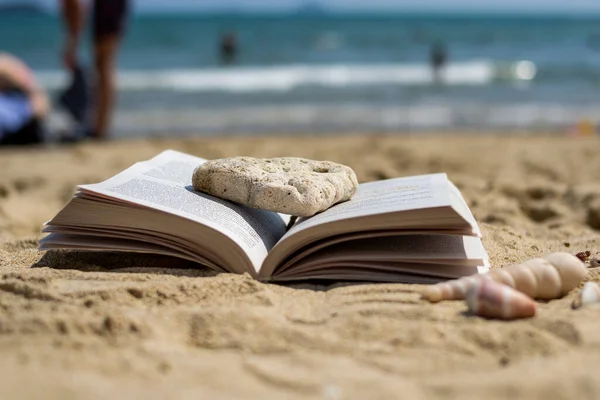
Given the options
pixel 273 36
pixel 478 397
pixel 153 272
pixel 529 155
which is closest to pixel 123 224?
pixel 153 272

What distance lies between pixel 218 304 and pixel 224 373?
0.42 metres

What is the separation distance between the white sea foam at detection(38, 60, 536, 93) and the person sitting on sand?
5.71 meters

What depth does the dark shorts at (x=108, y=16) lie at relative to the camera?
6.57 metres

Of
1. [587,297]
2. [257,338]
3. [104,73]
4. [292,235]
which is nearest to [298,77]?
[104,73]

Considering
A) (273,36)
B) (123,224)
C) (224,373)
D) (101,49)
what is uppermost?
(273,36)

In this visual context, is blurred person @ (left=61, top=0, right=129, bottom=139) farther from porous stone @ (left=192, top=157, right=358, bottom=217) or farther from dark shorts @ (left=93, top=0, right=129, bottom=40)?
porous stone @ (left=192, top=157, right=358, bottom=217)

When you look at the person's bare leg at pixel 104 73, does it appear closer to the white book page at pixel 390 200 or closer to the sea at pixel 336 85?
the sea at pixel 336 85

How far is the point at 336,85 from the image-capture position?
13.0 m

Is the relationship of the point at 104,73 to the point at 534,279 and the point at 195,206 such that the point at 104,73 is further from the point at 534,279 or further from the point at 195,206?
the point at 534,279

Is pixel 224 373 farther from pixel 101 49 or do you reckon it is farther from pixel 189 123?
pixel 189 123

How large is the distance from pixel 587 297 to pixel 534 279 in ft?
0.49

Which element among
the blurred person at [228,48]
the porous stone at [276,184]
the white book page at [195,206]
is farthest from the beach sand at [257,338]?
the blurred person at [228,48]

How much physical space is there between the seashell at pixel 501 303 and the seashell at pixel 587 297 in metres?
0.18

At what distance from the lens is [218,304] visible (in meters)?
1.93
